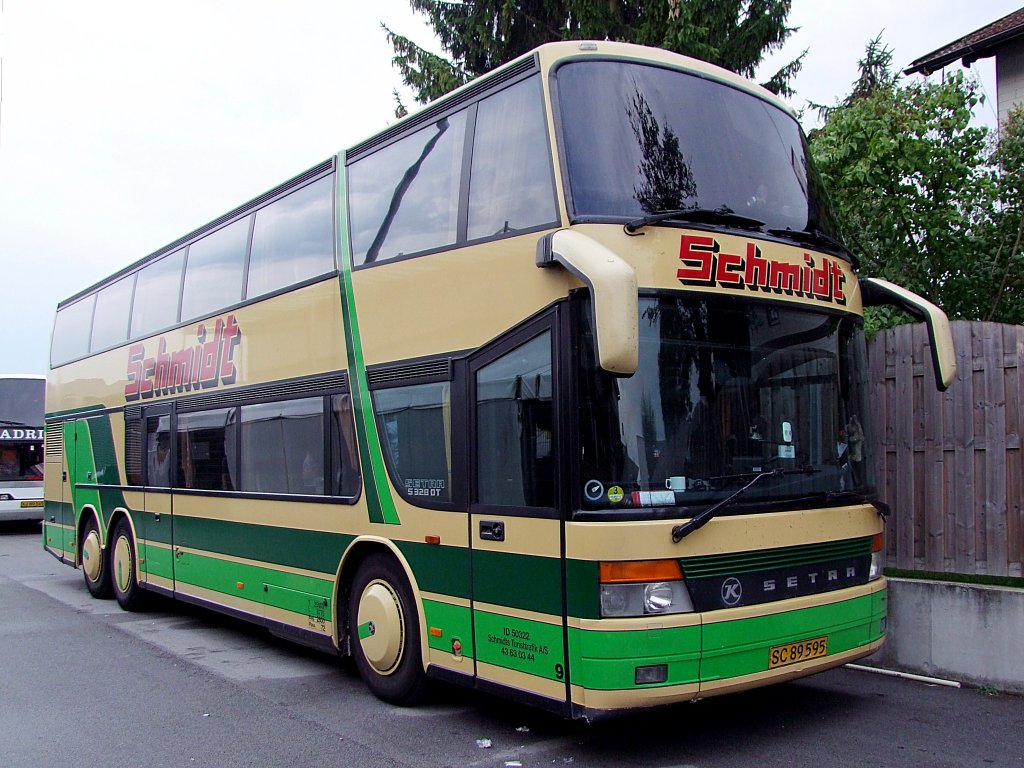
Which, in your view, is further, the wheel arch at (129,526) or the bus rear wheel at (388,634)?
the wheel arch at (129,526)

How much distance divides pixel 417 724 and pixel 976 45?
16.6 meters

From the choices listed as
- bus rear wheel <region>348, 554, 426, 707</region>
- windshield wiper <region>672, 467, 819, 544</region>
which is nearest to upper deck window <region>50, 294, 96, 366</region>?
bus rear wheel <region>348, 554, 426, 707</region>

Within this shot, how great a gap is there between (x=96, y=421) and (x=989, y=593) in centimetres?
1067

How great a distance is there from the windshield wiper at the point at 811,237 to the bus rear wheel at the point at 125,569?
874cm

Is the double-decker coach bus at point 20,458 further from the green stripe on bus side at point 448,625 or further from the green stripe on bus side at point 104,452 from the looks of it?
the green stripe on bus side at point 448,625

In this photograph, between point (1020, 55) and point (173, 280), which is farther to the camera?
point (1020, 55)

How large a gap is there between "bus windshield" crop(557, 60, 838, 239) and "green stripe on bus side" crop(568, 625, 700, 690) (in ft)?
7.41

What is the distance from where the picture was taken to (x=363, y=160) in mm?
7824

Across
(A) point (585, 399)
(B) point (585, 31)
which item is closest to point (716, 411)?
(A) point (585, 399)

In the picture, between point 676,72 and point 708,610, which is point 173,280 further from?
point 708,610

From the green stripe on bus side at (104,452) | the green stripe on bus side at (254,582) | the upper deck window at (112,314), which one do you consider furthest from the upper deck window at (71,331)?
the green stripe on bus side at (254,582)

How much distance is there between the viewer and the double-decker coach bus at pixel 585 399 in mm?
5242

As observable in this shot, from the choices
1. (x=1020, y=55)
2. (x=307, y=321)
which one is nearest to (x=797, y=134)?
(x=307, y=321)

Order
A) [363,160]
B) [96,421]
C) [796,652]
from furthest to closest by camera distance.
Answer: [96,421], [363,160], [796,652]
